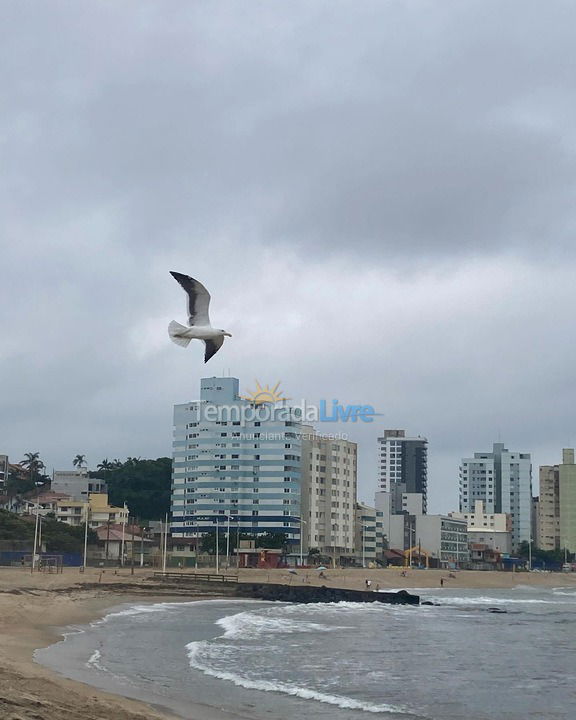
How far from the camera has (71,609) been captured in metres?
56.0

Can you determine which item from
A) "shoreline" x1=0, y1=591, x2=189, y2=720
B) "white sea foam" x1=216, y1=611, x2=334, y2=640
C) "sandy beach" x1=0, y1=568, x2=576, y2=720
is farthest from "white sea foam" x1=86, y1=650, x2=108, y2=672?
"white sea foam" x1=216, y1=611, x2=334, y2=640

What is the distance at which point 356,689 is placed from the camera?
28672 millimetres

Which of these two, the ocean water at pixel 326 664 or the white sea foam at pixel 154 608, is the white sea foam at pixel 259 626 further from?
the white sea foam at pixel 154 608

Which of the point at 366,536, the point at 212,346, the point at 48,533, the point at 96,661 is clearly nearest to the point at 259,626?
the point at 96,661

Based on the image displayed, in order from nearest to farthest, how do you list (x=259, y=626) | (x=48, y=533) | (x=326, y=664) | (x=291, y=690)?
(x=291, y=690)
(x=326, y=664)
(x=259, y=626)
(x=48, y=533)

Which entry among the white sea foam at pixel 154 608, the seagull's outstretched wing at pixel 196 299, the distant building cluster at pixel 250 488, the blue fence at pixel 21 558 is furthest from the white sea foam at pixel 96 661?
the distant building cluster at pixel 250 488

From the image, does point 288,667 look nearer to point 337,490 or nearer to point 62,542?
point 62,542

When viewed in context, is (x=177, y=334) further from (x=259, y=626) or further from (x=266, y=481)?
(x=266, y=481)

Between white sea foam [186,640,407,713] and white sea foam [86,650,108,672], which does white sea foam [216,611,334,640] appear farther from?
white sea foam [186,640,407,713]

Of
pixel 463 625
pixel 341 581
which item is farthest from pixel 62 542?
pixel 463 625

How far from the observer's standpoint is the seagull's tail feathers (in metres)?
20.8

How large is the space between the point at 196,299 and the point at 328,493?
13294 centimetres

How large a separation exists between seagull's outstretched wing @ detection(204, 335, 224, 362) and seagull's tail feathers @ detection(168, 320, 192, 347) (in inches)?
19.2

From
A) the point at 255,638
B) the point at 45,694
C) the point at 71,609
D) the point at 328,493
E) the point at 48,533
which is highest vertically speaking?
the point at 328,493
